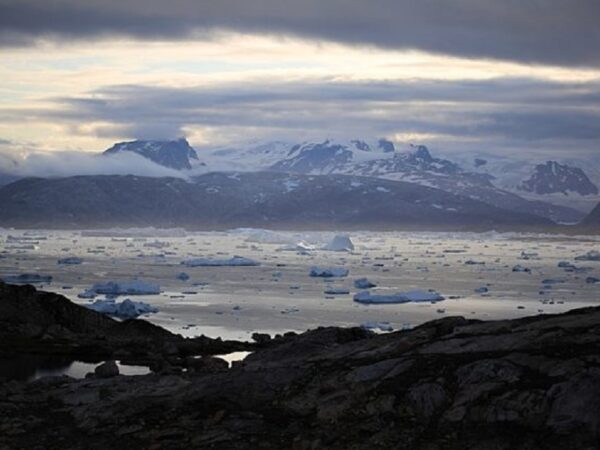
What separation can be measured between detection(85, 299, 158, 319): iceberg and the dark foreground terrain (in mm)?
28410

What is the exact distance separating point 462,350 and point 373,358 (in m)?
1.52

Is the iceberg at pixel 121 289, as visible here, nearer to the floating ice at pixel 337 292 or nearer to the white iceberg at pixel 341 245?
the floating ice at pixel 337 292

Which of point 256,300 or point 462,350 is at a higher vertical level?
point 462,350

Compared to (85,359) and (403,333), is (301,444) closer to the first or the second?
(403,333)

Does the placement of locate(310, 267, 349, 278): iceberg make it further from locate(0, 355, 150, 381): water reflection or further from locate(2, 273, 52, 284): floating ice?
locate(0, 355, 150, 381): water reflection

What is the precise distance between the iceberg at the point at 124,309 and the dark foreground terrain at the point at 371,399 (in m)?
28.4

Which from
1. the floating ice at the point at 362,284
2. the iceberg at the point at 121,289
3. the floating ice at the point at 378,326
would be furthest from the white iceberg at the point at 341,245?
the floating ice at the point at 378,326

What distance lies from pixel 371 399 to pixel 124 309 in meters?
34.2

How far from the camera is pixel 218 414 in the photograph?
651 inches

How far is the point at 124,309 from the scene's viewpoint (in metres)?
48.9

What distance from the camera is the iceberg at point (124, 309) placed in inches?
1923

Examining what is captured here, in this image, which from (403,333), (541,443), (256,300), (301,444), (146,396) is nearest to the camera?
(541,443)

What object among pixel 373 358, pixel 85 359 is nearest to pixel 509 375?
pixel 373 358

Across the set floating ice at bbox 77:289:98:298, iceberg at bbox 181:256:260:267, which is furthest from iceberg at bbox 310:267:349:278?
floating ice at bbox 77:289:98:298
